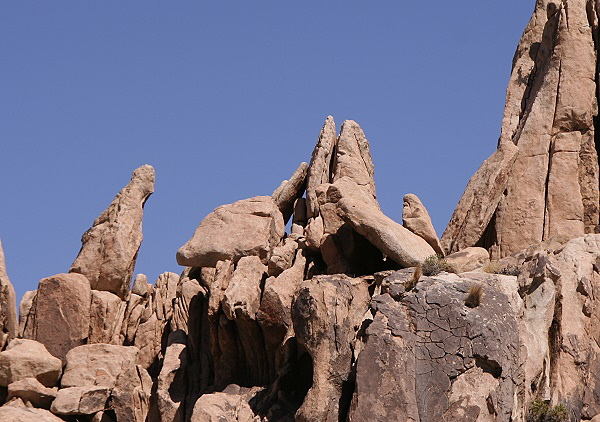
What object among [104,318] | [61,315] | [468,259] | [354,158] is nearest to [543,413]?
[468,259]

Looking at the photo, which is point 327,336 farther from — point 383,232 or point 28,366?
point 28,366

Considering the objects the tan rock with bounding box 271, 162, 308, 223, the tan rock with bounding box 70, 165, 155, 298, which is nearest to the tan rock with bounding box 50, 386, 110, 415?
the tan rock with bounding box 70, 165, 155, 298

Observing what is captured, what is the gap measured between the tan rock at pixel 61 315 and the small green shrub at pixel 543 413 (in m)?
20.8

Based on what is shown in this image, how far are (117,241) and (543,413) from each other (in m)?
23.2

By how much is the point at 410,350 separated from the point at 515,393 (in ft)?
11.4

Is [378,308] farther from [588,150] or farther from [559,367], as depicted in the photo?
[588,150]

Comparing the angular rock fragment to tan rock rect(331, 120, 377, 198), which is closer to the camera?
the angular rock fragment

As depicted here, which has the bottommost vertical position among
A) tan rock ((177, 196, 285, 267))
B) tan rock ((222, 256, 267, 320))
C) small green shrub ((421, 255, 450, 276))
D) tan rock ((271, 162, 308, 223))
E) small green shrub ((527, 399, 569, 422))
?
small green shrub ((527, 399, 569, 422))

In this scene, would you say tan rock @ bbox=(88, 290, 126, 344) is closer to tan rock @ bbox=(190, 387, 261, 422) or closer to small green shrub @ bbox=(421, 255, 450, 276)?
tan rock @ bbox=(190, 387, 261, 422)

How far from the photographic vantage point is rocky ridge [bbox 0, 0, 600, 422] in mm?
51375

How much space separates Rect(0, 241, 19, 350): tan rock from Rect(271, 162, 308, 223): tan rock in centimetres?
1148

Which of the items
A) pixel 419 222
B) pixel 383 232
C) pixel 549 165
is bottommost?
pixel 383 232

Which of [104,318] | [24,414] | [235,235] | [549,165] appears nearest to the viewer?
[24,414]

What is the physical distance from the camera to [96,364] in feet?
211
